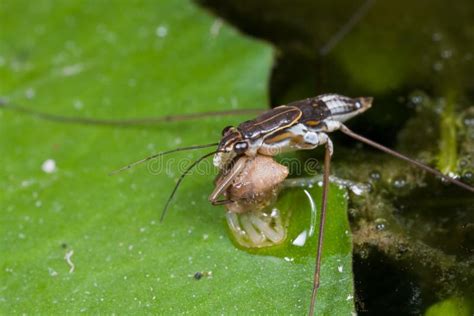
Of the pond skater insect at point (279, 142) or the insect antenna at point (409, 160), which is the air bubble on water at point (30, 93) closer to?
the pond skater insect at point (279, 142)

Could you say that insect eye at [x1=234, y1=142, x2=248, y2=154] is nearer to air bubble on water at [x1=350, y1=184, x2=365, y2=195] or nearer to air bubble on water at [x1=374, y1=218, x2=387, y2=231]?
air bubble on water at [x1=350, y1=184, x2=365, y2=195]

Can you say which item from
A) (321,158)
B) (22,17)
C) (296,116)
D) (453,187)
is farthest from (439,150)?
(22,17)

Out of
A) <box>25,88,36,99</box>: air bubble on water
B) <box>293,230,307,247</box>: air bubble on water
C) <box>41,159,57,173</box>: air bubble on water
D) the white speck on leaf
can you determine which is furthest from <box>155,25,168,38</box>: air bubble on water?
<box>293,230,307,247</box>: air bubble on water

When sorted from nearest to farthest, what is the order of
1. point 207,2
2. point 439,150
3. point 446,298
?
point 446,298, point 439,150, point 207,2

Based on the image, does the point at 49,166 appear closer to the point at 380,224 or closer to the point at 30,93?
the point at 30,93

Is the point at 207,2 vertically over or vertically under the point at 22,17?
over

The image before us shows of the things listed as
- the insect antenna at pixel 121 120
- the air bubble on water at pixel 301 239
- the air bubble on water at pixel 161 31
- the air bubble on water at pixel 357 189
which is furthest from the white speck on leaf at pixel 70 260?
the air bubble on water at pixel 161 31

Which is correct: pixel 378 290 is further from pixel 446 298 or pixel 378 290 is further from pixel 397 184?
pixel 397 184
